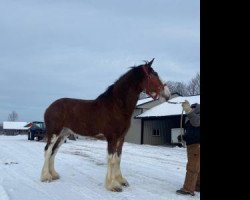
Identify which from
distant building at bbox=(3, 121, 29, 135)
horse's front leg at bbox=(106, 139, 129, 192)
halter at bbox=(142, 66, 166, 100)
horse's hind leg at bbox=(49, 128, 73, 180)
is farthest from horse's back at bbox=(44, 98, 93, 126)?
distant building at bbox=(3, 121, 29, 135)

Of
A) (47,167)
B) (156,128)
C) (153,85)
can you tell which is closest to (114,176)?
(47,167)

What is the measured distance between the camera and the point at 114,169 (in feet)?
23.7

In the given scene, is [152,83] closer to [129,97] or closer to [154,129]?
[129,97]

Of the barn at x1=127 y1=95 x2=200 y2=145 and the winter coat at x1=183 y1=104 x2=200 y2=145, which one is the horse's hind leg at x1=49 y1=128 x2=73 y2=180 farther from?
the barn at x1=127 y1=95 x2=200 y2=145

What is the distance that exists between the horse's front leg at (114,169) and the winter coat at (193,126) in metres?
1.44

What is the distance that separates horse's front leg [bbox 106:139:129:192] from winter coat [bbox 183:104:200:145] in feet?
4.73

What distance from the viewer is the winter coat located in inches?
249

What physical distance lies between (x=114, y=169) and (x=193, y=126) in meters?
1.81

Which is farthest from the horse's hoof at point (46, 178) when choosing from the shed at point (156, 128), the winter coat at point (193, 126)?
the shed at point (156, 128)

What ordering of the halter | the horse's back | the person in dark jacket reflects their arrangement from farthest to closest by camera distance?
the horse's back < the halter < the person in dark jacket

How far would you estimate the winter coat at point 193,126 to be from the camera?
20.8ft
